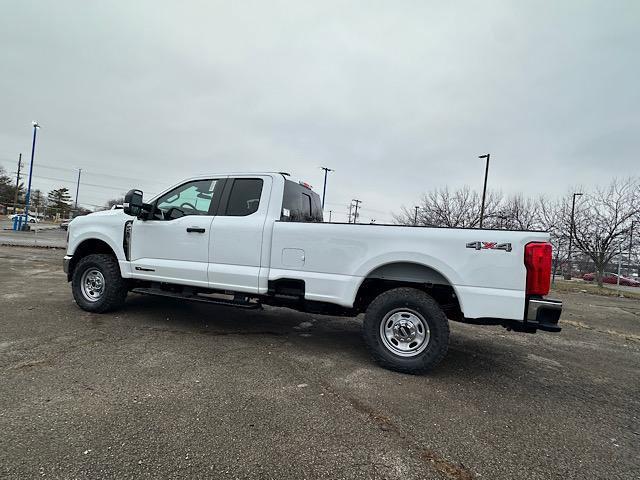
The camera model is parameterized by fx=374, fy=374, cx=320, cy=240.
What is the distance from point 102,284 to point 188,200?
6.17ft

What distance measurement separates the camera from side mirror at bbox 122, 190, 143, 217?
4809 mm

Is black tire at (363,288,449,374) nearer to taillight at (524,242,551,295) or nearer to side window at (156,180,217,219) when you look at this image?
taillight at (524,242,551,295)

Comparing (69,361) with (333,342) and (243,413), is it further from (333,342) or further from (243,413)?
(333,342)

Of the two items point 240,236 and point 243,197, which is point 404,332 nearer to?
point 240,236

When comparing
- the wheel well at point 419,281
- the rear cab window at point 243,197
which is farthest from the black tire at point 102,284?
the wheel well at point 419,281

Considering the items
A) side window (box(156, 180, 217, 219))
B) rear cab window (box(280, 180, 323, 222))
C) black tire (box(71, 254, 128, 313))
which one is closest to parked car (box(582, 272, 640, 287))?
rear cab window (box(280, 180, 323, 222))

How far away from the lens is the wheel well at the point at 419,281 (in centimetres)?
394

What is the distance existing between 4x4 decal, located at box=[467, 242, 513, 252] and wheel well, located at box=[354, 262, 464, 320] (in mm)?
431

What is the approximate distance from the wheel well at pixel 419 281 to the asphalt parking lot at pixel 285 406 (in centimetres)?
73

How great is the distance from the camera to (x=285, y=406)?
2.95 metres

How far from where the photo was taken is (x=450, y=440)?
2625 millimetres

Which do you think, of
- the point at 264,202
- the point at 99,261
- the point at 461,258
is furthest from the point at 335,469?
the point at 99,261

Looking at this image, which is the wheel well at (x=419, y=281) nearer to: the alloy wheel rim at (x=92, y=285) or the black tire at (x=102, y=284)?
the black tire at (x=102, y=284)

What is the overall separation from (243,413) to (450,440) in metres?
1.50
